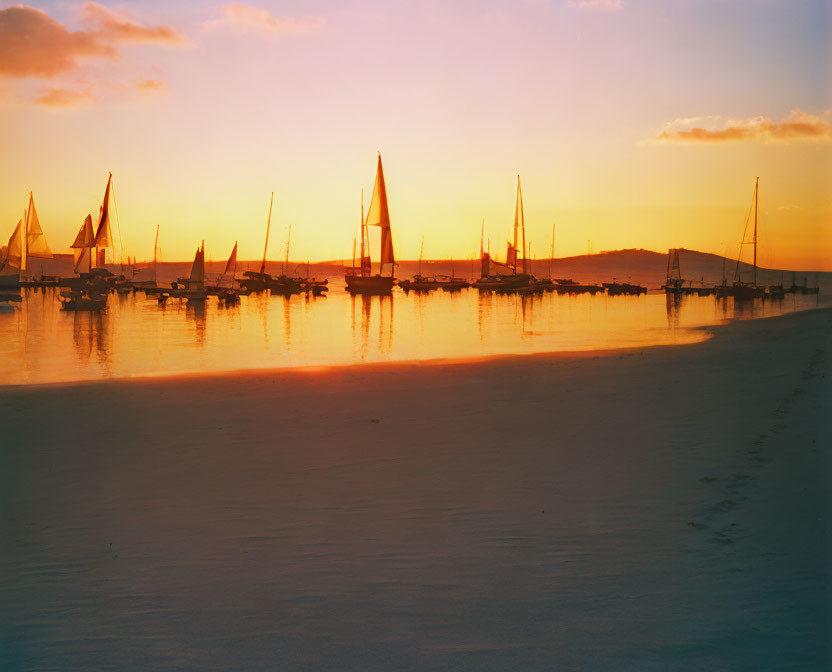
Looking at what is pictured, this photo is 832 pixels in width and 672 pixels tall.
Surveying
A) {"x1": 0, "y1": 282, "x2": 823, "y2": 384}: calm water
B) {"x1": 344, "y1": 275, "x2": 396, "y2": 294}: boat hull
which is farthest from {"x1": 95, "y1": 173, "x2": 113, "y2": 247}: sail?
{"x1": 344, "y1": 275, "x2": 396, "y2": 294}: boat hull

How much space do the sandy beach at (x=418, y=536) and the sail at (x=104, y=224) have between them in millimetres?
52669

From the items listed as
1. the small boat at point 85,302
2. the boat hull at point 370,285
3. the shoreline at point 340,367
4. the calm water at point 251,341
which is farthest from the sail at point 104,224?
the shoreline at point 340,367

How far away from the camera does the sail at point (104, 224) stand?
60188 mm

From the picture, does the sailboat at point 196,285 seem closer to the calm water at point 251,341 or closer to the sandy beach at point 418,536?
the calm water at point 251,341

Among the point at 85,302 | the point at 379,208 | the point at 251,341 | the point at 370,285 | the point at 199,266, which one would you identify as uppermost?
the point at 379,208

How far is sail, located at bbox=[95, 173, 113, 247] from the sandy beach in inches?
→ 2074

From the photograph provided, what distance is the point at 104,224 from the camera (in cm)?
6138

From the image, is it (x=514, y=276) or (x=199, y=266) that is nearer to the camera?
(x=199, y=266)

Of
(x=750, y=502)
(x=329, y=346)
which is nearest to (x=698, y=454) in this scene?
(x=750, y=502)

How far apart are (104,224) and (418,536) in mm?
61426

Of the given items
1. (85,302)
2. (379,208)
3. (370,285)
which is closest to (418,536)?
(85,302)

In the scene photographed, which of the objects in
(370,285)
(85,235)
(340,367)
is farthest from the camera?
(370,285)

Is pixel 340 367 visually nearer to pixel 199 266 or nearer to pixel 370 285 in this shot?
pixel 199 266

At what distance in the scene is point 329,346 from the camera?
26109 mm
